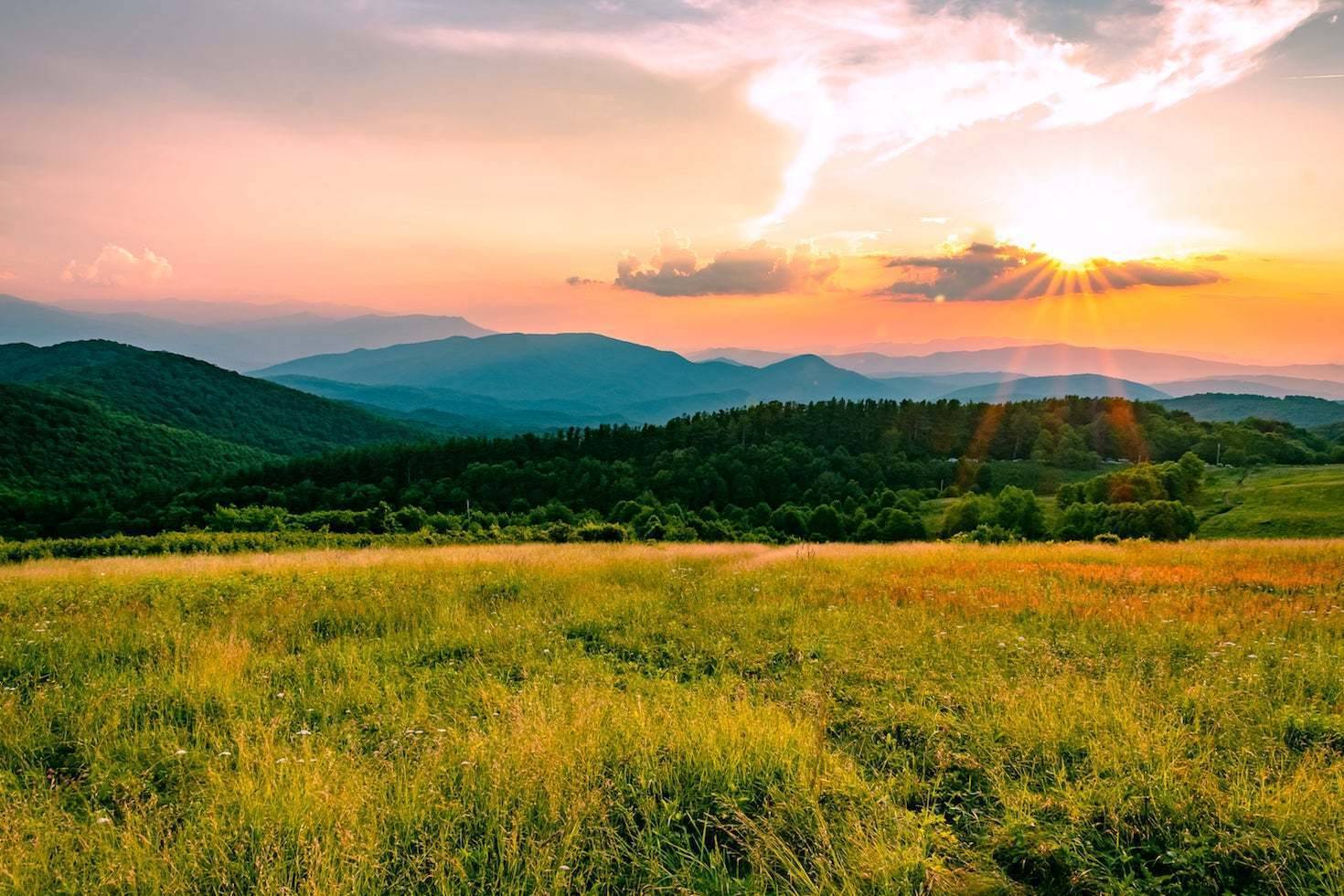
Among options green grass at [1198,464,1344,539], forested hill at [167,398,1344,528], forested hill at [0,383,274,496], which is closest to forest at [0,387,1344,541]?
forested hill at [167,398,1344,528]

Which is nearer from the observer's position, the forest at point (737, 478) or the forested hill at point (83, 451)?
the forest at point (737, 478)

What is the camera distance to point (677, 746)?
17.1 feet

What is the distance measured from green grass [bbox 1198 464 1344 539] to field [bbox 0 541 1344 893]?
213 feet

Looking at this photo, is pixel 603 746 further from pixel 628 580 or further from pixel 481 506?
pixel 481 506

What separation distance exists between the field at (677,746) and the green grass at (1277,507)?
6501 cm

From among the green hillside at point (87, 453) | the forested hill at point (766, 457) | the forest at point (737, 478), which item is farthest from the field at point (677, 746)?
the green hillside at point (87, 453)

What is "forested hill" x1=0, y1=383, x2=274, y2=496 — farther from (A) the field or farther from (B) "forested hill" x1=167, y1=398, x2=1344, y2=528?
(A) the field

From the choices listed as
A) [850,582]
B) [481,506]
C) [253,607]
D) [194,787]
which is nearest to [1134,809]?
[194,787]

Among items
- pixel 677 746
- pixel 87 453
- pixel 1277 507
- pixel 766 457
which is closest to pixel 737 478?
pixel 766 457

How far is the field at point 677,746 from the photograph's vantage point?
3.95m

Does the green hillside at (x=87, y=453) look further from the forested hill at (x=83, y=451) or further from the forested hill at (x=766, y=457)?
the forested hill at (x=766, y=457)

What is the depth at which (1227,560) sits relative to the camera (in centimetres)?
1544

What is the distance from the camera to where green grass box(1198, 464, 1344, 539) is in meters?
65.6

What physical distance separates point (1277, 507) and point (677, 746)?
321ft
